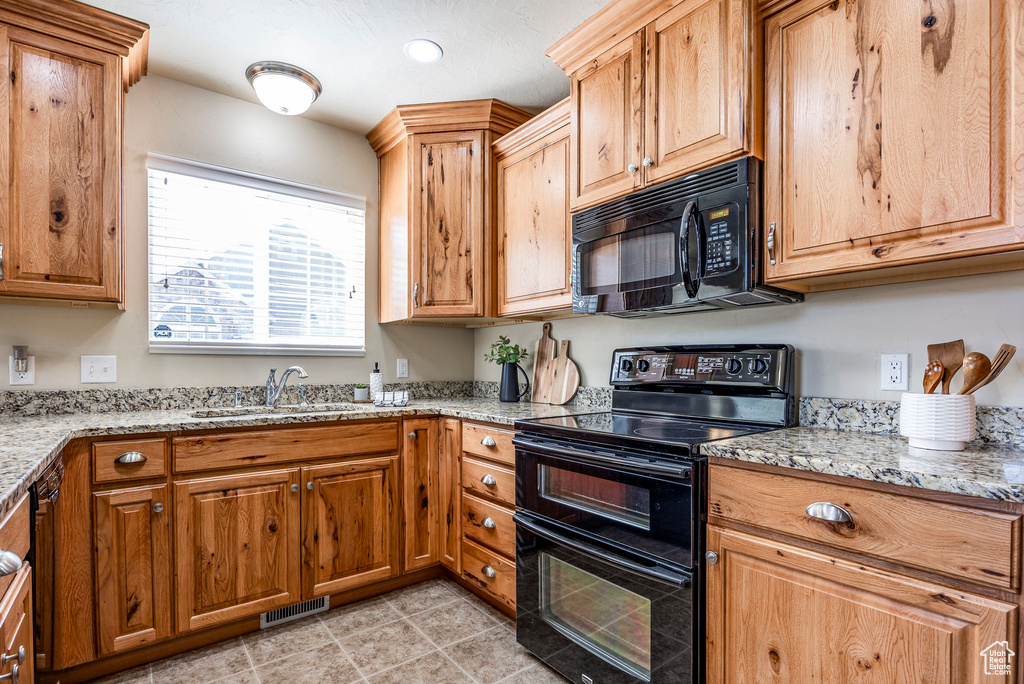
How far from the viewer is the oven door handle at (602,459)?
1.43 m

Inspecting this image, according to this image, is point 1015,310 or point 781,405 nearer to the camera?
point 1015,310

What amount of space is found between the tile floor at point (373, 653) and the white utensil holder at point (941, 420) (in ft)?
4.56

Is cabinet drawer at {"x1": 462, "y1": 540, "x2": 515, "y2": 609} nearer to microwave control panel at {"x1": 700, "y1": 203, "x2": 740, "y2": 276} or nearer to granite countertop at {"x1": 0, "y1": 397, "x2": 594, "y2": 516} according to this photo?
granite countertop at {"x1": 0, "y1": 397, "x2": 594, "y2": 516}

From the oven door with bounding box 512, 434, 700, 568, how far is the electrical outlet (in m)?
0.71

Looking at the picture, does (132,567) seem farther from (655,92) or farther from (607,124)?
(655,92)

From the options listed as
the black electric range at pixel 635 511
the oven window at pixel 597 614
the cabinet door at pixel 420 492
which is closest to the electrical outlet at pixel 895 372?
the black electric range at pixel 635 511

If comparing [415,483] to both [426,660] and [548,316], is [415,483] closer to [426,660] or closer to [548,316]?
[426,660]

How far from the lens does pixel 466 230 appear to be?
2715mm

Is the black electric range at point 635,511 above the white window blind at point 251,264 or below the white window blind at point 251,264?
below

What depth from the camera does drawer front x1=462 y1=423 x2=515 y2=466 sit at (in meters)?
2.11

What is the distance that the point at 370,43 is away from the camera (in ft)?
7.14

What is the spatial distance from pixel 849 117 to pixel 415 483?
218cm

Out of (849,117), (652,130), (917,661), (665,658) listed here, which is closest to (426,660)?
(665,658)

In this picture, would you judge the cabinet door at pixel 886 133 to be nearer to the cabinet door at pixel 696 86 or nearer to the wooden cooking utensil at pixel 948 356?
the cabinet door at pixel 696 86
